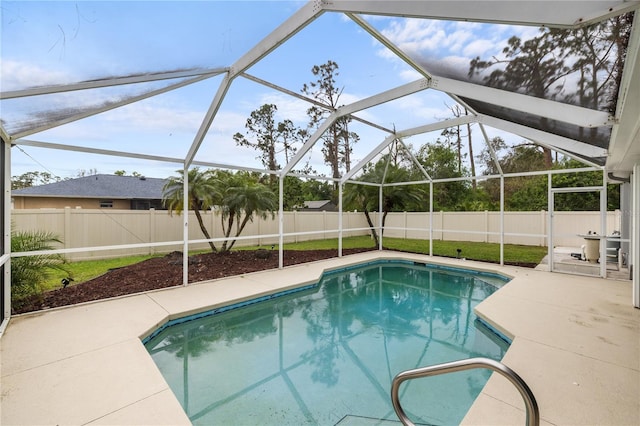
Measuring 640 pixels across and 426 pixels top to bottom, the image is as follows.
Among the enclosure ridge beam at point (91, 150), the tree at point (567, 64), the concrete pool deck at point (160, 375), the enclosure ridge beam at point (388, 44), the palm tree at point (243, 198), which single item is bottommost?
the concrete pool deck at point (160, 375)

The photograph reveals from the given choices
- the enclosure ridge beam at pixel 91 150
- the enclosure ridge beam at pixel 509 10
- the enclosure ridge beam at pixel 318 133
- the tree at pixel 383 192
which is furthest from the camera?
the tree at pixel 383 192

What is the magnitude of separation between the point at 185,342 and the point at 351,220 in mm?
12861

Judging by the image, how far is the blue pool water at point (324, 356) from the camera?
2.75 metres

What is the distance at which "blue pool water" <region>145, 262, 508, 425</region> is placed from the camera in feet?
9.03

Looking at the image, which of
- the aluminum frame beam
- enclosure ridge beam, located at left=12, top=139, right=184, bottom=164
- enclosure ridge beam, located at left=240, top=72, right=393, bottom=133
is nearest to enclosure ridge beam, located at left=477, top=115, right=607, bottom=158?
enclosure ridge beam, located at left=240, top=72, right=393, bottom=133

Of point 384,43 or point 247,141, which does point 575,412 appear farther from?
point 247,141

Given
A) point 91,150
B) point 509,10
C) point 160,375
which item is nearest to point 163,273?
point 91,150

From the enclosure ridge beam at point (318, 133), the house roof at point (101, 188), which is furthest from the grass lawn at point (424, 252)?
the house roof at point (101, 188)

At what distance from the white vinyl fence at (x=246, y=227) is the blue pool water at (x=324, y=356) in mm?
1873

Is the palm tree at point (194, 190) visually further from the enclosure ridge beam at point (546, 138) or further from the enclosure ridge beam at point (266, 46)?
the enclosure ridge beam at point (546, 138)

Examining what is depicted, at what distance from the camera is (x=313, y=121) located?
7191 millimetres

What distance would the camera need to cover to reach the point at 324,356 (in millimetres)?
3830

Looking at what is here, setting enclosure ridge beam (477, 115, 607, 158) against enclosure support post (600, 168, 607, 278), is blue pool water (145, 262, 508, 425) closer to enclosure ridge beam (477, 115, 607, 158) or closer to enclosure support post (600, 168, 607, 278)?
enclosure support post (600, 168, 607, 278)

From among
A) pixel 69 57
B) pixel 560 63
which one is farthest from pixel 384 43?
pixel 69 57
